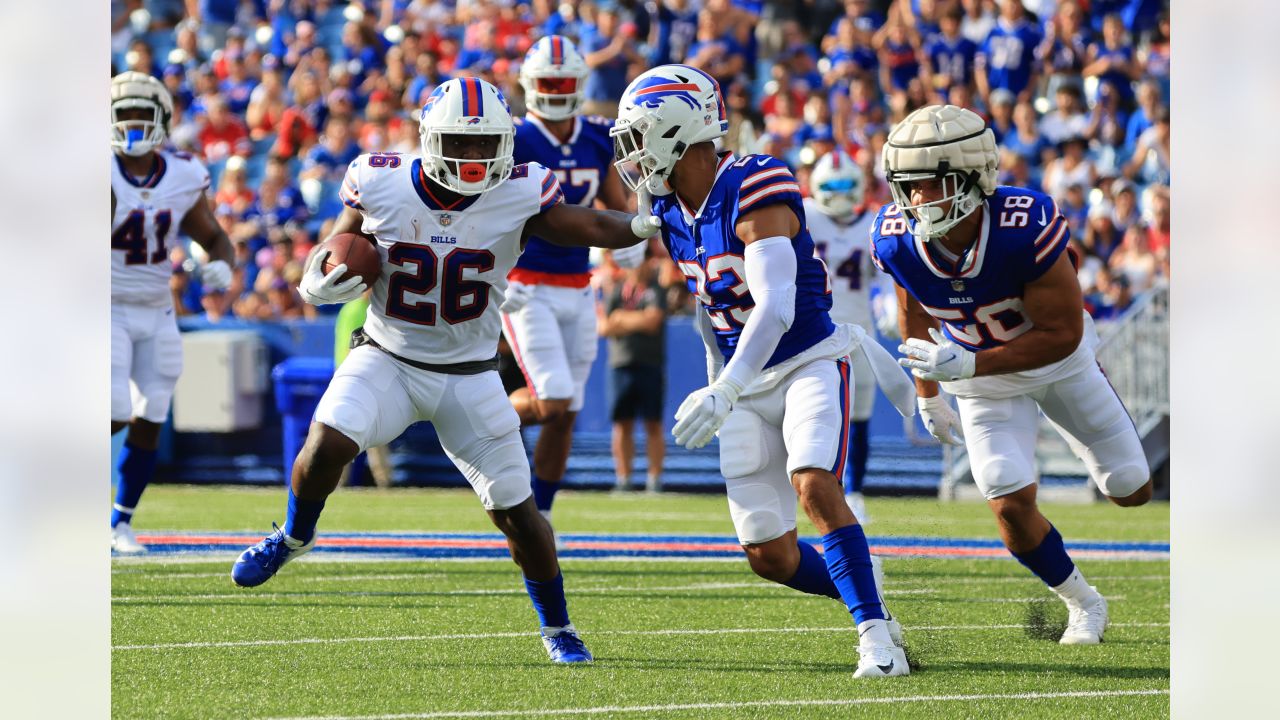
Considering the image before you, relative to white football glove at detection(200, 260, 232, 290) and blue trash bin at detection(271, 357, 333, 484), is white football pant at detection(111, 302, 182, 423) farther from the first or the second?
blue trash bin at detection(271, 357, 333, 484)

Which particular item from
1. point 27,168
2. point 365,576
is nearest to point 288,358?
point 365,576

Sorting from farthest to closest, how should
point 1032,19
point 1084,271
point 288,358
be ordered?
point 1032,19 → point 288,358 → point 1084,271

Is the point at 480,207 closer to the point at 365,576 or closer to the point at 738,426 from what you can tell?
the point at 738,426

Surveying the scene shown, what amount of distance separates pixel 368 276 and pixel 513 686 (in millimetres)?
1232

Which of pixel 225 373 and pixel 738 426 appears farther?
pixel 225 373

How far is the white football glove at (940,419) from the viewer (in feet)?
16.1

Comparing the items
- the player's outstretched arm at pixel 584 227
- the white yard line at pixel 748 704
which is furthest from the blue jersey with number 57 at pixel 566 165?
the white yard line at pixel 748 704

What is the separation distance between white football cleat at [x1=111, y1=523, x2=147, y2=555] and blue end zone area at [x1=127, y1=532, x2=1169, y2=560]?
83mm

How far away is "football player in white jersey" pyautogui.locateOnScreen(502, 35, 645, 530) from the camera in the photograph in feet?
23.3

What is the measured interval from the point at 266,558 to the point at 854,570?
5.49 feet

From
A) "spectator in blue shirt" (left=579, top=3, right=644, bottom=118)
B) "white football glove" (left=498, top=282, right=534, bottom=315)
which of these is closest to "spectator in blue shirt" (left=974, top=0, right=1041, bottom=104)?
"spectator in blue shirt" (left=579, top=3, right=644, bottom=118)

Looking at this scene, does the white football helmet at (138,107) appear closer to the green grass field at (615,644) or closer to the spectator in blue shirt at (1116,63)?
the green grass field at (615,644)

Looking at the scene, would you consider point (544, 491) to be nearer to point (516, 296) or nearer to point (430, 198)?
point (516, 296)

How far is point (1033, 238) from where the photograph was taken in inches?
179
